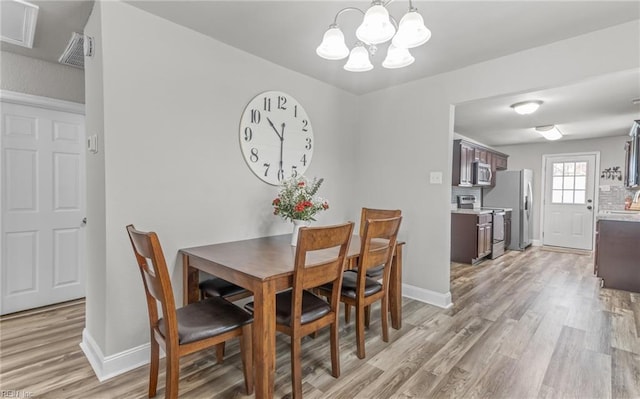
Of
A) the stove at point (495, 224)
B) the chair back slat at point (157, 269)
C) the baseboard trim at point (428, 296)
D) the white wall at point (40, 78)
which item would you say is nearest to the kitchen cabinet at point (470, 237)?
the stove at point (495, 224)

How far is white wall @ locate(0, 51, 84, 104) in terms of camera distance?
262 cm

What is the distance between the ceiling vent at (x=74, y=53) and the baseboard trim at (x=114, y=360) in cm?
217

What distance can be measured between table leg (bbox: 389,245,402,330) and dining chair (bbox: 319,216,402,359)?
0.89 feet

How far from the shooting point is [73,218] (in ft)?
10.0

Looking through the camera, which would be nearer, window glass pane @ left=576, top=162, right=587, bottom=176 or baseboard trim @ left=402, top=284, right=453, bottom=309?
baseboard trim @ left=402, top=284, right=453, bottom=309

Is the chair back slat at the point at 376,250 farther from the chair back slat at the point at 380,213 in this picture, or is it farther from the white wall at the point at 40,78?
the white wall at the point at 40,78

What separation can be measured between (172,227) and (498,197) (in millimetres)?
6086

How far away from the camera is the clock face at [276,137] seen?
2.59 metres

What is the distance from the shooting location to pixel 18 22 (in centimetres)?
210

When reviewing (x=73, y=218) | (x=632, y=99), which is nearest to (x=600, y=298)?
(x=632, y=99)

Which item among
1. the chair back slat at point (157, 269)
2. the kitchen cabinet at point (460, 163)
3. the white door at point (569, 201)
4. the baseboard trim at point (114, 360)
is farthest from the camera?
the white door at point (569, 201)

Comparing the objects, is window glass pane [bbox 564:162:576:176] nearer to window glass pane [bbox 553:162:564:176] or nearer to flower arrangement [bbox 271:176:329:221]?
window glass pane [bbox 553:162:564:176]

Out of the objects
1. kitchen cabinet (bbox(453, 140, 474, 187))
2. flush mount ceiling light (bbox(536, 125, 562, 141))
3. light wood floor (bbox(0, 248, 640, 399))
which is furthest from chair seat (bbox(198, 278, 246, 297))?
flush mount ceiling light (bbox(536, 125, 562, 141))

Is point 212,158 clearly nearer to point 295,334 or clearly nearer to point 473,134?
point 295,334
